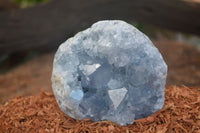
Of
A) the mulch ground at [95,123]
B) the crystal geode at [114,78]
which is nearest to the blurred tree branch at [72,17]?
the mulch ground at [95,123]

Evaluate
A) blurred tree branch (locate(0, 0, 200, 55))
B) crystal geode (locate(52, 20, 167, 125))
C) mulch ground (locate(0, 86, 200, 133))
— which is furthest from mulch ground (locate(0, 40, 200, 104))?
crystal geode (locate(52, 20, 167, 125))

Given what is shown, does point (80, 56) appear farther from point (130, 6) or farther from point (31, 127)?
point (130, 6)

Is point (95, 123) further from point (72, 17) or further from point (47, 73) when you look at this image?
point (72, 17)

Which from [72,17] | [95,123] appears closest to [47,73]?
[72,17]

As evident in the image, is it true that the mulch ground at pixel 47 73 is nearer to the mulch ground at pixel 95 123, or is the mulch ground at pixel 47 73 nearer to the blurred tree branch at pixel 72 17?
the blurred tree branch at pixel 72 17

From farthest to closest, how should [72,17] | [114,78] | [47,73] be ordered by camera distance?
[72,17]
[47,73]
[114,78]

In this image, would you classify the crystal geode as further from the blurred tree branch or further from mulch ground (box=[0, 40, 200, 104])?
the blurred tree branch
